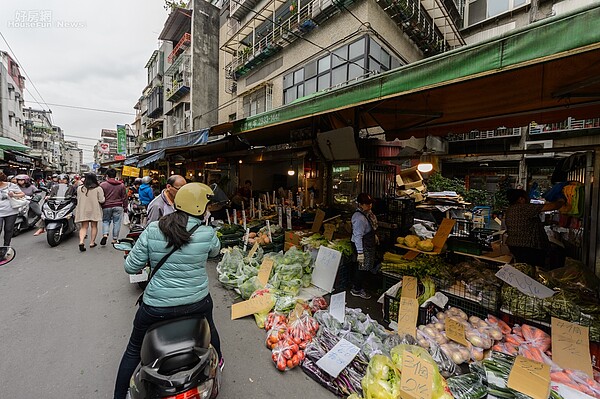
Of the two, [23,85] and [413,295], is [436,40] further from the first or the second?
[23,85]

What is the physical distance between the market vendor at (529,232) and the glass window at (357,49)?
25.5ft

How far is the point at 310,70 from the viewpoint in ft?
38.1

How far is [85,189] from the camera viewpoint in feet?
22.0

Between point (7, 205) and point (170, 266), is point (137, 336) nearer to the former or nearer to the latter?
point (170, 266)

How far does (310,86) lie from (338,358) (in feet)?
37.1

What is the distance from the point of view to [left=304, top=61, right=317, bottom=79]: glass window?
11.4 metres

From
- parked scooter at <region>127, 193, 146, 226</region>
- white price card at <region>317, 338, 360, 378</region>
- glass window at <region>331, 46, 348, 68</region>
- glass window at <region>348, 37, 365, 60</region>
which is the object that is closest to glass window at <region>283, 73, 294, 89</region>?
glass window at <region>331, 46, 348, 68</region>

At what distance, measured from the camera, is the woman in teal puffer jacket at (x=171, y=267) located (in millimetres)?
2076

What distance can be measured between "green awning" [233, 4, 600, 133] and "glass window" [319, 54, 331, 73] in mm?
6301

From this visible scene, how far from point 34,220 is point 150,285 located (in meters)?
10.3

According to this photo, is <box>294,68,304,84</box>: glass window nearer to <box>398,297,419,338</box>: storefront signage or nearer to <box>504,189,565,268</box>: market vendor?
<box>504,189,565,268</box>: market vendor

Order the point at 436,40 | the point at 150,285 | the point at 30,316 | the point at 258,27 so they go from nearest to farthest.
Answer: the point at 150,285, the point at 30,316, the point at 436,40, the point at 258,27

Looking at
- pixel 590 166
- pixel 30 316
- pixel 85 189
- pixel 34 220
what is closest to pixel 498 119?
pixel 590 166

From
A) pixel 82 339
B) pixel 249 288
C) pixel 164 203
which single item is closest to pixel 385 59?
pixel 164 203
